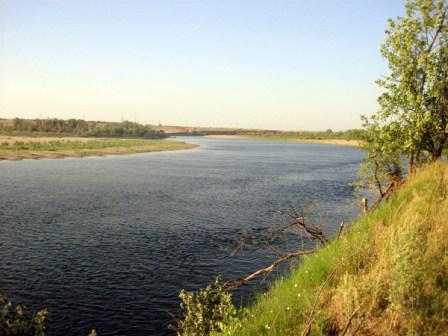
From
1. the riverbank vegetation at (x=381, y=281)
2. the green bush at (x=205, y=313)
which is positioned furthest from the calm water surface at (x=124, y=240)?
the riverbank vegetation at (x=381, y=281)

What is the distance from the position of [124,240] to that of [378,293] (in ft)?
66.5

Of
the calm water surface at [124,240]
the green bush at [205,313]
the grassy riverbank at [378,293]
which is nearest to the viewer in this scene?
the grassy riverbank at [378,293]

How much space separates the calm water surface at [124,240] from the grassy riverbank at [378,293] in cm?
751

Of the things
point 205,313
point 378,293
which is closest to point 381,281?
point 378,293

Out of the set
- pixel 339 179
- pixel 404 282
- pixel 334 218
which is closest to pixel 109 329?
pixel 404 282

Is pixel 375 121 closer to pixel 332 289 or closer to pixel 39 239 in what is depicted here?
pixel 332 289

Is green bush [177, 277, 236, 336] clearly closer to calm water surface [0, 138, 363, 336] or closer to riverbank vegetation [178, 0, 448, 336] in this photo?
riverbank vegetation [178, 0, 448, 336]

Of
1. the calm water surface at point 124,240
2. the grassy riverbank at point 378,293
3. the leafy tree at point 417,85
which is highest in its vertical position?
the leafy tree at point 417,85

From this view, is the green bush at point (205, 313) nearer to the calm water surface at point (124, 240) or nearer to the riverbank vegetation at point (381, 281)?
the riverbank vegetation at point (381, 281)

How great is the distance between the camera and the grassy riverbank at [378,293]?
6520 millimetres

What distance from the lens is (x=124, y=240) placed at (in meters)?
24.7

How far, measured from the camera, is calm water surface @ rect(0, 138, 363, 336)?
1590 centimetres

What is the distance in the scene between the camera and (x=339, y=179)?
58.9 meters

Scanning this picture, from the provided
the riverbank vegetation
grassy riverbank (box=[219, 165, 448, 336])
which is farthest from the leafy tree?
grassy riverbank (box=[219, 165, 448, 336])
